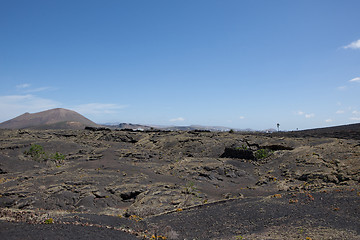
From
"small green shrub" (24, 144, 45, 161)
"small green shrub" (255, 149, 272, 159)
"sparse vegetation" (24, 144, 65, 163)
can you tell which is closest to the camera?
"sparse vegetation" (24, 144, 65, 163)

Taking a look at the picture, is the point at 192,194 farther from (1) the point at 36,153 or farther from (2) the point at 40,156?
(1) the point at 36,153

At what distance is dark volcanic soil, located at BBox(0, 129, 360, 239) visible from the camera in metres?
Result: 11.7

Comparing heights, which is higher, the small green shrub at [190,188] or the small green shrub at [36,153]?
the small green shrub at [36,153]

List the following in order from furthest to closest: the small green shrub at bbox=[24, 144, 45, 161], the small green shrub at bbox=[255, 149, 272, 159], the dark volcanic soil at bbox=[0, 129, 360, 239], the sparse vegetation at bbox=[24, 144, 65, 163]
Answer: the small green shrub at bbox=[24, 144, 45, 161]
the small green shrub at bbox=[255, 149, 272, 159]
the sparse vegetation at bbox=[24, 144, 65, 163]
the dark volcanic soil at bbox=[0, 129, 360, 239]

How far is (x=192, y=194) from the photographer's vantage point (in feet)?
63.7

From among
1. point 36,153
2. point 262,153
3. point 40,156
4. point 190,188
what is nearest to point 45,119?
point 36,153

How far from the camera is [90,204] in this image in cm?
1723

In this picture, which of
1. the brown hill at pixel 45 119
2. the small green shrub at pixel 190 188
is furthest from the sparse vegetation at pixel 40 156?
the brown hill at pixel 45 119

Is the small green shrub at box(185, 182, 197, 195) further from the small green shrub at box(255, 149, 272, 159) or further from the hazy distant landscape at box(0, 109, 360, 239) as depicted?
the small green shrub at box(255, 149, 272, 159)

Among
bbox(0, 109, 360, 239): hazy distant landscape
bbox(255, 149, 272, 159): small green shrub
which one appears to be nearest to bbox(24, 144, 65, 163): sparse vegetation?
bbox(0, 109, 360, 239): hazy distant landscape

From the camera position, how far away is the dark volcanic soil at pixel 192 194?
11727mm

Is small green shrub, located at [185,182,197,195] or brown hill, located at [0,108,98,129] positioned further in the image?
brown hill, located at [0,108,98,129]

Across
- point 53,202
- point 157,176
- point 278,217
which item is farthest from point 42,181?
point 278,217

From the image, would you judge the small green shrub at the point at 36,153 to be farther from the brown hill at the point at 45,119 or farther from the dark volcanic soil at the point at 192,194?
the brown hill at the point at 45,119
